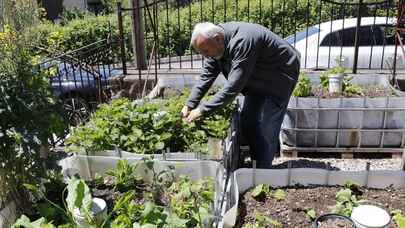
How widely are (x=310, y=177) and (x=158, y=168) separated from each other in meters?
0.95

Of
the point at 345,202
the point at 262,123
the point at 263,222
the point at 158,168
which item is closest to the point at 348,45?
the point at 262,123

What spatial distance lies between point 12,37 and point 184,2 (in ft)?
55.8

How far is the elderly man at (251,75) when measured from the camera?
298 centimetres

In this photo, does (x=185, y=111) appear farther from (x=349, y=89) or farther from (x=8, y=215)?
(x=349, y=89)

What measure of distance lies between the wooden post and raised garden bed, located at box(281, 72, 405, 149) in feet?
8.54

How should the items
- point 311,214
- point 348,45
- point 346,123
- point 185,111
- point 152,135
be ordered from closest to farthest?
point 311,214 → point 152,135 → point 185,111 → point 346,123 → point 348,45

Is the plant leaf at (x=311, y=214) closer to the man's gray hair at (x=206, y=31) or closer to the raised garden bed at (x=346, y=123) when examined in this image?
the man's gray hair at (x=206, y=31)

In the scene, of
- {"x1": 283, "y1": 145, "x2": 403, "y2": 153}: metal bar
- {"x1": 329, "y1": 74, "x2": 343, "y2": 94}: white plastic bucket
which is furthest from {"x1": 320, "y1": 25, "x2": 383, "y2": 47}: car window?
{"x1": 283, "y1": 145, "x2": 403, "y2": 153}: metal bar

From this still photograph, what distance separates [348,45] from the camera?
681cm

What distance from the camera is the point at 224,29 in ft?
10.3

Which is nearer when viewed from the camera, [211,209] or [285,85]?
[211,209]

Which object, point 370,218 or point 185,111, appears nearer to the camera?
point 370,218

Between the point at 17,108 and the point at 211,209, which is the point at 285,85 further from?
the point at 17,108

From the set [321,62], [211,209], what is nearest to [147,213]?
[211,209]
